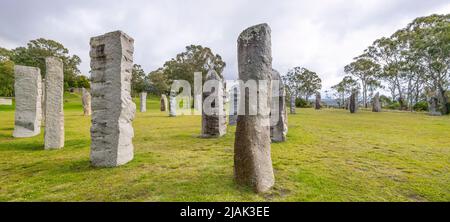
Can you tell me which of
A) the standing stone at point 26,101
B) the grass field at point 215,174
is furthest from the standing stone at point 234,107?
the standing stone at point 26,101

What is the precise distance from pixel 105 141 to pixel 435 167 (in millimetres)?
7294

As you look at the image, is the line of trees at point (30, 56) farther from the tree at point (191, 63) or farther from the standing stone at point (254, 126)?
the standing stone at point (254, 126)

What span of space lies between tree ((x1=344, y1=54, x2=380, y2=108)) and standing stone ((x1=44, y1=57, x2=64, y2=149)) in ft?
139

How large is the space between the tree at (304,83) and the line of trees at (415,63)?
375 inches

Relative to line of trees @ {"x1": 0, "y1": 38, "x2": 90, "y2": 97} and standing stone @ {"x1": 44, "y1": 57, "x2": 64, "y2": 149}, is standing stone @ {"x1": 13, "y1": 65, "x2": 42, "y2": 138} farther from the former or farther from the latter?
line of trees @ {"x1": 0, "y1": 38, "x2": 90, "y2": 97}

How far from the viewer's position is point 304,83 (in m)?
53.5

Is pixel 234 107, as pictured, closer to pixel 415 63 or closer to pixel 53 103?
pixel 53 103

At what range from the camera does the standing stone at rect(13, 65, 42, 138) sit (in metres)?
8.29

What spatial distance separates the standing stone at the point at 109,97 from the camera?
4.68 m

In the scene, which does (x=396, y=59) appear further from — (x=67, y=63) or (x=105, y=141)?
(x=67, y=63)

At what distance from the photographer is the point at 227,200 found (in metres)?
3.22

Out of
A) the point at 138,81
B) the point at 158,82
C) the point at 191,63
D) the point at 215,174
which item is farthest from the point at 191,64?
the point at 215,174

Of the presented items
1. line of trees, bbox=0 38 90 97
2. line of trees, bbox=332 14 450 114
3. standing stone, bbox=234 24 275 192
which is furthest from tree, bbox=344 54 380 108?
line of trees, bbox=0 38 90 97
